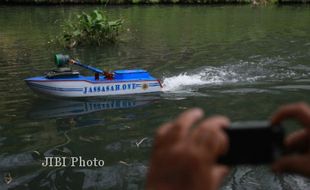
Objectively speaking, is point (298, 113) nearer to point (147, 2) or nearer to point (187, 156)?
point (187, 156)

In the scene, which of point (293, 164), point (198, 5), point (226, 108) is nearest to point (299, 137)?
point (293, 164)

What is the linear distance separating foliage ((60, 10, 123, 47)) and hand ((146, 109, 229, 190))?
19.1m

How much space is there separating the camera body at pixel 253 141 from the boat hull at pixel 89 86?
11178 mm

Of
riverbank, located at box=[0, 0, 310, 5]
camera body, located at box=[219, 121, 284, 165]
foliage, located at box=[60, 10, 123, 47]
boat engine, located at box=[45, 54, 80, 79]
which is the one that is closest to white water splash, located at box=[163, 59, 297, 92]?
boat engine, located at box=[45, 54, 80, 79]

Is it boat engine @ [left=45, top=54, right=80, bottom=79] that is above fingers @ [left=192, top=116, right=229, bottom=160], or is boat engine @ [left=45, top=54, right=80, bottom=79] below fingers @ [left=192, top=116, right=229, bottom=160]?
below

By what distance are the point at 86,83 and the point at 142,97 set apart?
1517mm

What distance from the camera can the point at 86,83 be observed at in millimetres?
12234

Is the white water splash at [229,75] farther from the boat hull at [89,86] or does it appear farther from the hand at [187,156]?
the hand at [187,156]

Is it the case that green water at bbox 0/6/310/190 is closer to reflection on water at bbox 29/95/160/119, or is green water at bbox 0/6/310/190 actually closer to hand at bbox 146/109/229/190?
reflection on water at bbox 29/95/160/119

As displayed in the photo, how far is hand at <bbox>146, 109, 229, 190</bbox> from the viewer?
44.3 inches

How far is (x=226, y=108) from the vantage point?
429 inches

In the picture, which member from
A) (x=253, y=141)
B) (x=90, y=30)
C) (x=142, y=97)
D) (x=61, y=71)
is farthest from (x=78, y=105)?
(x=253, y=141)

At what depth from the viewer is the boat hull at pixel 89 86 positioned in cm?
1205

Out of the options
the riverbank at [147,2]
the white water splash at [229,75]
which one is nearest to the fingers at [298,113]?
the white water splash at [229,75]
